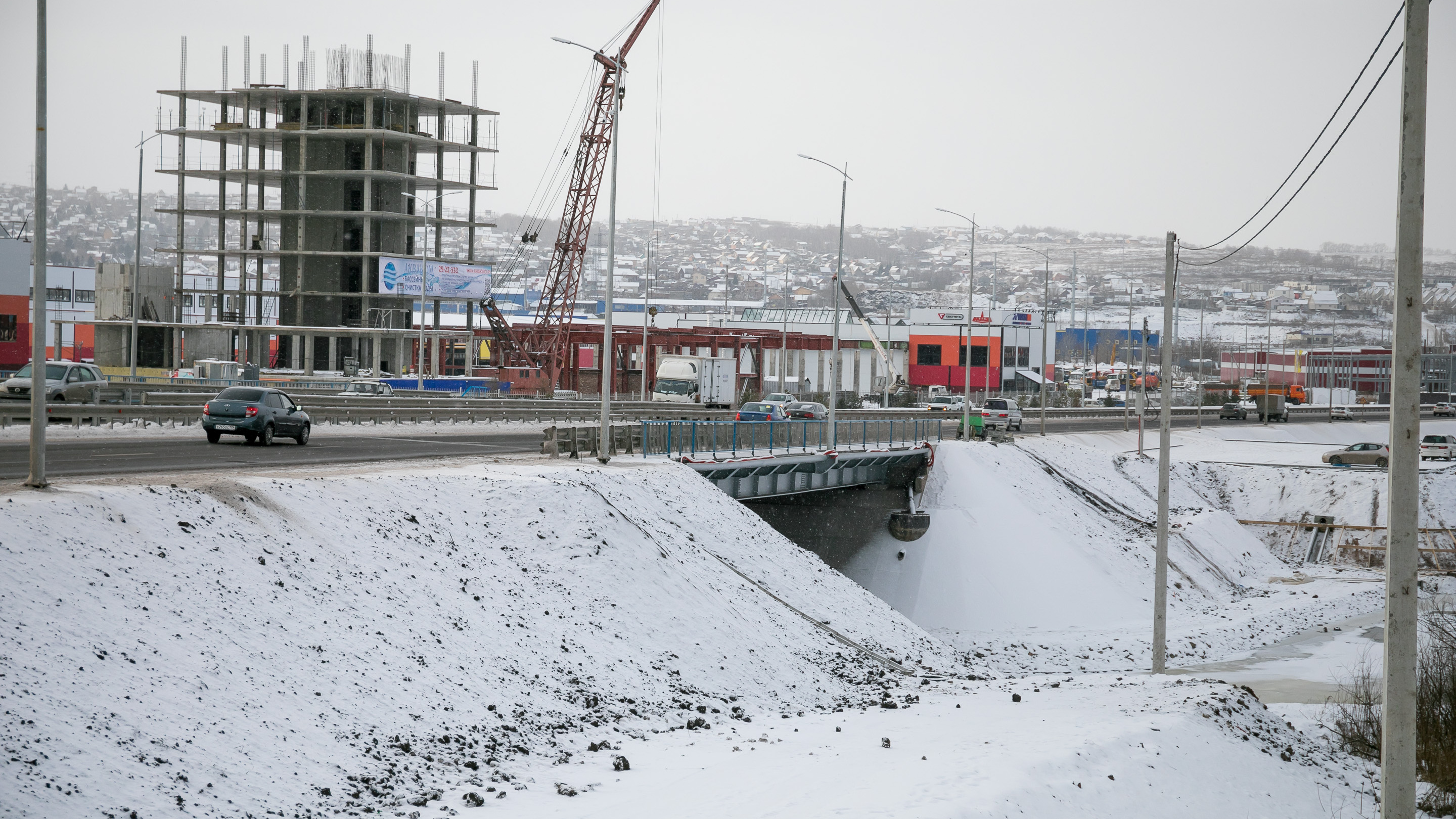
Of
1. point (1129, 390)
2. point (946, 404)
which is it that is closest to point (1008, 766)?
point (946, 404)

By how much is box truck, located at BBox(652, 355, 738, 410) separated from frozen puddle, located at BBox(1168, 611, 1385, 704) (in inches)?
1378

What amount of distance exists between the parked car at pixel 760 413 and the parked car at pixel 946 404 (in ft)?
80.0

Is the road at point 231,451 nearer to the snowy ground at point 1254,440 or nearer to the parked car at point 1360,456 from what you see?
the snowy ground at point 1254,440

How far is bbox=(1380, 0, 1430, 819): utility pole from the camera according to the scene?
8742 millimetres

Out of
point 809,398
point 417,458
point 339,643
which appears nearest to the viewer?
point 339,643

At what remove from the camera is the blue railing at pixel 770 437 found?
105 ft

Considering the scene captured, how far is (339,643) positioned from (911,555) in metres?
27.4

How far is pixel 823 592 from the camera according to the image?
2923 cm

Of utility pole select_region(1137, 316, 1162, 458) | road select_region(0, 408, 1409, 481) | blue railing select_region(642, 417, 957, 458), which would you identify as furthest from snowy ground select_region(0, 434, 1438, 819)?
utility pole select_region(1137, 316, 1162, 458)

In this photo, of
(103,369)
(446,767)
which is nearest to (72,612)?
(446,767)

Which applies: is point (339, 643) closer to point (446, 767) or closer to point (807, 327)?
point (446, 767)

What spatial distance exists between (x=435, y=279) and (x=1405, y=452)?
89.6 meters

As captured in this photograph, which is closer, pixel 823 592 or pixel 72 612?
pixel 72 612

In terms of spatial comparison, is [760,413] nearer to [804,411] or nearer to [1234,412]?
[804,411]
